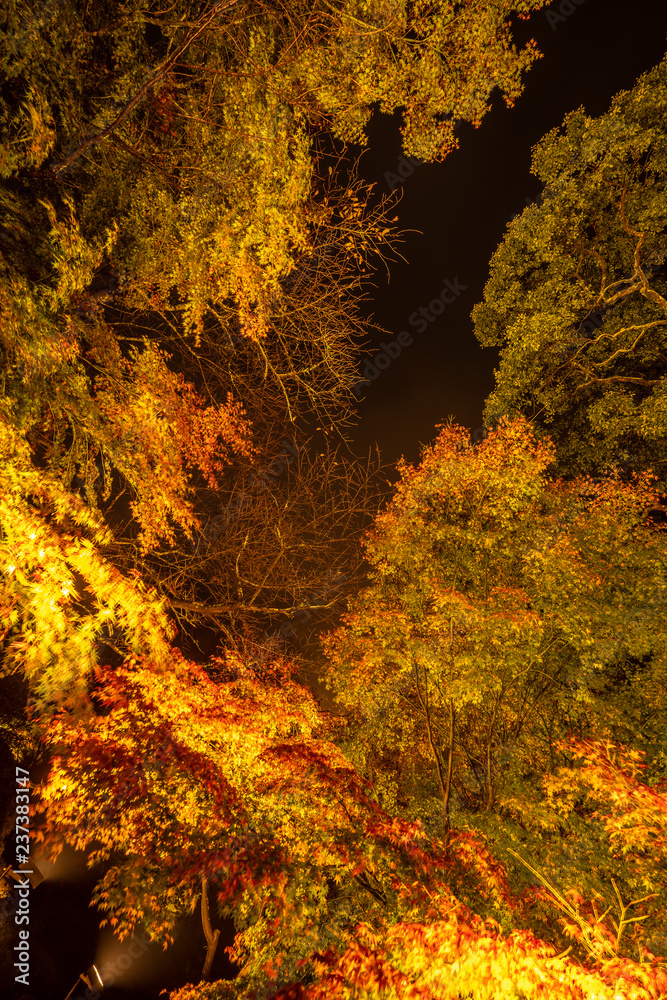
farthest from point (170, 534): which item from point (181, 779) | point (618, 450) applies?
point (618, 450)

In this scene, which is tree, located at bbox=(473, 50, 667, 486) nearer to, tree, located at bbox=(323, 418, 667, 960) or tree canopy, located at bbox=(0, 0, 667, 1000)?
tree canopy, located at bbox=(0, 0, 667, 1000)

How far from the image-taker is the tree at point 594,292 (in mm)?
9812

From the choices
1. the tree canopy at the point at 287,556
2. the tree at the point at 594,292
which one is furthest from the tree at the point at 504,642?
the tree at the point at 594,292

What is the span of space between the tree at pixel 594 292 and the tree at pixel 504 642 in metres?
1.79

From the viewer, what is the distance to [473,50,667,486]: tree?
9.81m

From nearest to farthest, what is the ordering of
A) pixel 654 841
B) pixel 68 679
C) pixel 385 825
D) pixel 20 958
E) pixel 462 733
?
pixel 68 679 → pixel 654 841 → pixel 385 825 → pixel 20 958 → pixel 462 733

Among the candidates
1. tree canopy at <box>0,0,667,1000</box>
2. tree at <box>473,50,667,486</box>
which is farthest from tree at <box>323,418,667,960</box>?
tree at <box>473,50,667,486</box>

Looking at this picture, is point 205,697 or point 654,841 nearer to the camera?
point 654,841

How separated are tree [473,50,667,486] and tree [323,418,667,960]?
5.86 ft

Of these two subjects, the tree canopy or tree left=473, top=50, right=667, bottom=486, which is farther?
tree left=473, top=50, right=667, bottom=486

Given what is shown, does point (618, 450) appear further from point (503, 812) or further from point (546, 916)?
point (546, 916)

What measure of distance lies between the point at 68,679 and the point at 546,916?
7176 mm

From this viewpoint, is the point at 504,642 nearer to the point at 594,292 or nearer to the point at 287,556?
the point at 287,556

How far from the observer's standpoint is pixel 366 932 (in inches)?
170
